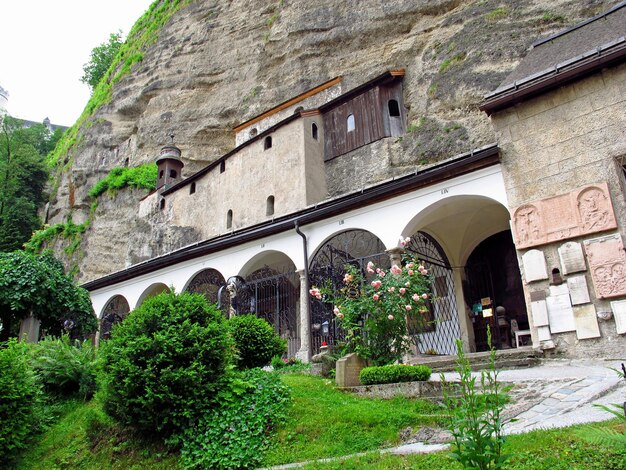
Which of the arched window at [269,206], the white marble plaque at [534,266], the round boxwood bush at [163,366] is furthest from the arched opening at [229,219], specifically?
the round boxwood bush at [163,366]

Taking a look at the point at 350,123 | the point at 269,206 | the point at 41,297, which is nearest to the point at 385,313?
the point at 41,297

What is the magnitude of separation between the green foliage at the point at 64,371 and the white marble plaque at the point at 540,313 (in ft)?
30.2

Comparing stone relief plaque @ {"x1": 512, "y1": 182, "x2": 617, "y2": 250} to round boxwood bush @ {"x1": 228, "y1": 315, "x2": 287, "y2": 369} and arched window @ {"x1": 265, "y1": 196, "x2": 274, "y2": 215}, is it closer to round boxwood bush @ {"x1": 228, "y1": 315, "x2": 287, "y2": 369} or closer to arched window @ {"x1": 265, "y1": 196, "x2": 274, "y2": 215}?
round boxwood bush @ {"x1": 228, "y1": 315, "x2": 287, "y2": 369}

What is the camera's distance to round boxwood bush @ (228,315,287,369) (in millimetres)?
10641

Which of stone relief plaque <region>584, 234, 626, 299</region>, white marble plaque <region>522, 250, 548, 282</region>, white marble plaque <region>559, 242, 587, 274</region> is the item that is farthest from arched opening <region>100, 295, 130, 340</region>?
stone relief plaque <region>584, 234, 626, 299</region>

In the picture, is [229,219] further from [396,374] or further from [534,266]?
[396,374]

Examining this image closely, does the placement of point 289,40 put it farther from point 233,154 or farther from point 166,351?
point 166,351

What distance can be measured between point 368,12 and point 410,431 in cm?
2692

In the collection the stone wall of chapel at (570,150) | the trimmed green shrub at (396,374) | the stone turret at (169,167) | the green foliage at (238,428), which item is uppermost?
the stone turret at (169,167)

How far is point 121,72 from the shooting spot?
1666 inches

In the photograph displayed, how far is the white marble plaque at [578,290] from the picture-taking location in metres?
11.0

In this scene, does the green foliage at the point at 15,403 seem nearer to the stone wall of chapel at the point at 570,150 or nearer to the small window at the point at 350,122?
the stone wall of chapel at the point at 570,150

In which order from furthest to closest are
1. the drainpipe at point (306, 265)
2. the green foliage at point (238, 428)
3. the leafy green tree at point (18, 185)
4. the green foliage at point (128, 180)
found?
the leafy green tree at point (18, 185), the green foliage at point (128, 180), the drainpipe at point (306, 265), the green foliage at point (238, 428)

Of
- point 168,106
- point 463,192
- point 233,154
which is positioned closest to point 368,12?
point 233,154
